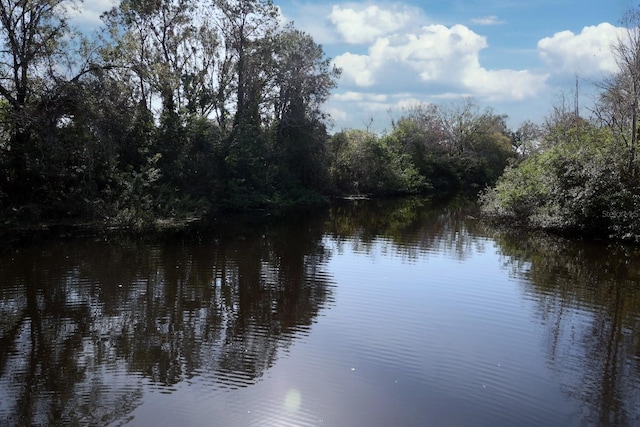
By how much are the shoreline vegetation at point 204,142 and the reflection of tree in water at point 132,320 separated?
485 centimetres

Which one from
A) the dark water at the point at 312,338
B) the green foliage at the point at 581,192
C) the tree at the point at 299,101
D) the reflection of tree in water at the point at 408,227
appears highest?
the tree at the point at 299,101

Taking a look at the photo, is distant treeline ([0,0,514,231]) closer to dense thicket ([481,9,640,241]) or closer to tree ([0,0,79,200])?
tree ([0,0,79,200])

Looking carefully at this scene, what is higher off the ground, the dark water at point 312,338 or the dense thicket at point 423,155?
the dense thicket at point 423,155

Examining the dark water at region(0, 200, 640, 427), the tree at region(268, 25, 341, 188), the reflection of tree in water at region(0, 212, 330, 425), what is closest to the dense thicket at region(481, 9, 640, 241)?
the dark water at region(0, 200, 640, 427)

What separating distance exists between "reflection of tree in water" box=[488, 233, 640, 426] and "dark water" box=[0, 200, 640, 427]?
1.6 inches

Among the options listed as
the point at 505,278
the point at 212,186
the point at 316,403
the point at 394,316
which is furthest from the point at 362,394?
the point at 212,186

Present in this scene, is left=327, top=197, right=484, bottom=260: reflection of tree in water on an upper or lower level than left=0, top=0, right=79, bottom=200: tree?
lower

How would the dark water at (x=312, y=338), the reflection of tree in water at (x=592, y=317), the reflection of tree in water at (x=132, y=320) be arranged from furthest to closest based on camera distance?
1. the reflection of tree in water at (x=592, y=317)
2. the reflection of tree in water at (x=132, y=320)
3. the dark water at (x=312, y=338)

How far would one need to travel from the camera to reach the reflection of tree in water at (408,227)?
18188 millimetres

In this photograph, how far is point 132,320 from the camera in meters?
9.09

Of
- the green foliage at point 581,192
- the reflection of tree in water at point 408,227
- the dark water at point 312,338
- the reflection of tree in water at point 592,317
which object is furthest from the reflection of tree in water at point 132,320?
the green foliage at point 581,192

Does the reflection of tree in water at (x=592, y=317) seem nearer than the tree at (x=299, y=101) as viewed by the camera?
Yes

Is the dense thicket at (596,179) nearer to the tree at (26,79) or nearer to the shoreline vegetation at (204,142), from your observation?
the shoreline vegetation at (204,142)

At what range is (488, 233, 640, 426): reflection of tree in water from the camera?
6.84 meters
